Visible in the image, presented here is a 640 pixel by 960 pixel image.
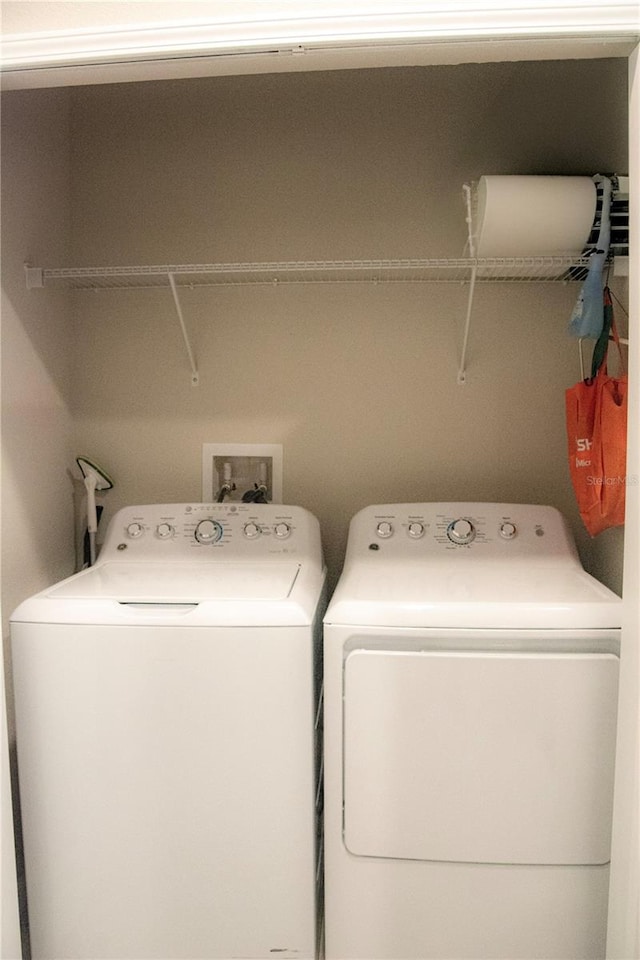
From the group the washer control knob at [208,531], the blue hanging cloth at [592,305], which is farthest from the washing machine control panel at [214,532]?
the blue hanging cloth at [592,305]

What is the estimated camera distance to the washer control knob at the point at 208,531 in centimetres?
192

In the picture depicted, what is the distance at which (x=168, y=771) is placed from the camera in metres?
1.44

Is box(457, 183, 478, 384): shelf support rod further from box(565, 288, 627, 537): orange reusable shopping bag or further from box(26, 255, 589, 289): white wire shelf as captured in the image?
box(565, 288, 627, 537): orange reusable shopping bag

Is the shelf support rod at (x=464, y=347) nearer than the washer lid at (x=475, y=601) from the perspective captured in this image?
No

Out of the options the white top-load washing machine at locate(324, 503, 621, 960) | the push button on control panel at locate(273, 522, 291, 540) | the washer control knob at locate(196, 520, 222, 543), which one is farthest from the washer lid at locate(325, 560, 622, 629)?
the washer control knob at locate(196, 520, 222, 543)

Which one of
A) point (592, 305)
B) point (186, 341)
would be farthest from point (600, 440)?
point (186, 341)

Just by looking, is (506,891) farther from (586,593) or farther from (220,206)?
(220,206)

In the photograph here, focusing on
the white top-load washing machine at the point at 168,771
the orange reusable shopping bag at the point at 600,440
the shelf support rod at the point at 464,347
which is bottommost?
the white top-load washing machine at the point at 168,771

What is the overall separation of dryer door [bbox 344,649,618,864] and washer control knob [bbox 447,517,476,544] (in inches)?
20.8

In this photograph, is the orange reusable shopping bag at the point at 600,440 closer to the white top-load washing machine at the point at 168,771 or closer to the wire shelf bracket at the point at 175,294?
the white top-load washing machine at the point at 168,771

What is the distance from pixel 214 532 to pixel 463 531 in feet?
2.36

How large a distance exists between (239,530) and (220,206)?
1.04m

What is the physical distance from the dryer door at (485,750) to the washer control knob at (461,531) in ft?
1.73

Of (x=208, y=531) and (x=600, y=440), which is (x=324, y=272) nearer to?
(x=208, y=531)
